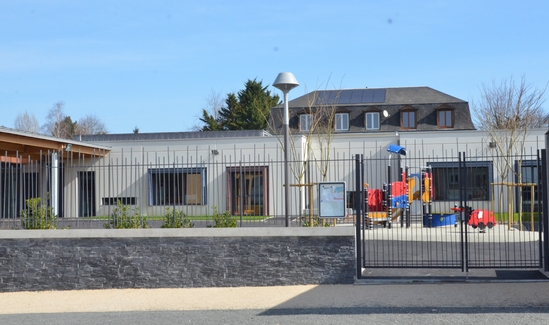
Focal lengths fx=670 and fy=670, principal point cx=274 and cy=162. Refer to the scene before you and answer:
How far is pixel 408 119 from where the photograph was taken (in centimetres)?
4159

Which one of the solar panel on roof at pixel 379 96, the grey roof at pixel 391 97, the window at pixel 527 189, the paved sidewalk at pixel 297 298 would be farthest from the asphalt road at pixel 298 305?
the solar panel on roof at pixel 379 96

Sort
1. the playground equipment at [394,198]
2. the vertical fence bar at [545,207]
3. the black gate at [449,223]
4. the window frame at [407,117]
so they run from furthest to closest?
the window frame at [407,117]
the playground equipment at [394,198]
the black gate at [449,223]
the vertical fence bar at [545,207]

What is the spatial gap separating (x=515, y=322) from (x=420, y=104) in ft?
112

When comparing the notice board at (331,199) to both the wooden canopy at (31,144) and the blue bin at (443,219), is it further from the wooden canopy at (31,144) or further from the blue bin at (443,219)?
the wooden canopy at (31,144)

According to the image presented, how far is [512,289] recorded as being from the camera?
10.7 meters

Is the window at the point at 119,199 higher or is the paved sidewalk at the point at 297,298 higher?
the window at the point at 119,199

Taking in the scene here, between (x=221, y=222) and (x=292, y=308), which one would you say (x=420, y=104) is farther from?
(x=292, y=308)

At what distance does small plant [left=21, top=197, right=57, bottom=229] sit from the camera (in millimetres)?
13523

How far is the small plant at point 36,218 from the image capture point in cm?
Answer: 1352

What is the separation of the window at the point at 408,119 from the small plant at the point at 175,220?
98.0 ft

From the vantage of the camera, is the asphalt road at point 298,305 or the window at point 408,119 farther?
the window at point 408,119

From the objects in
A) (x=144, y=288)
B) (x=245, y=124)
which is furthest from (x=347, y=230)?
(x=245, y=124)

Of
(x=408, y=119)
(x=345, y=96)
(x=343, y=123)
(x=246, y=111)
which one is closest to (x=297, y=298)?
(x=343, y=123)

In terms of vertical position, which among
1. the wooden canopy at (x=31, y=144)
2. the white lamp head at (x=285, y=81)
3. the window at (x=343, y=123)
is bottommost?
the wooden canopy at (x=31, y=144)
